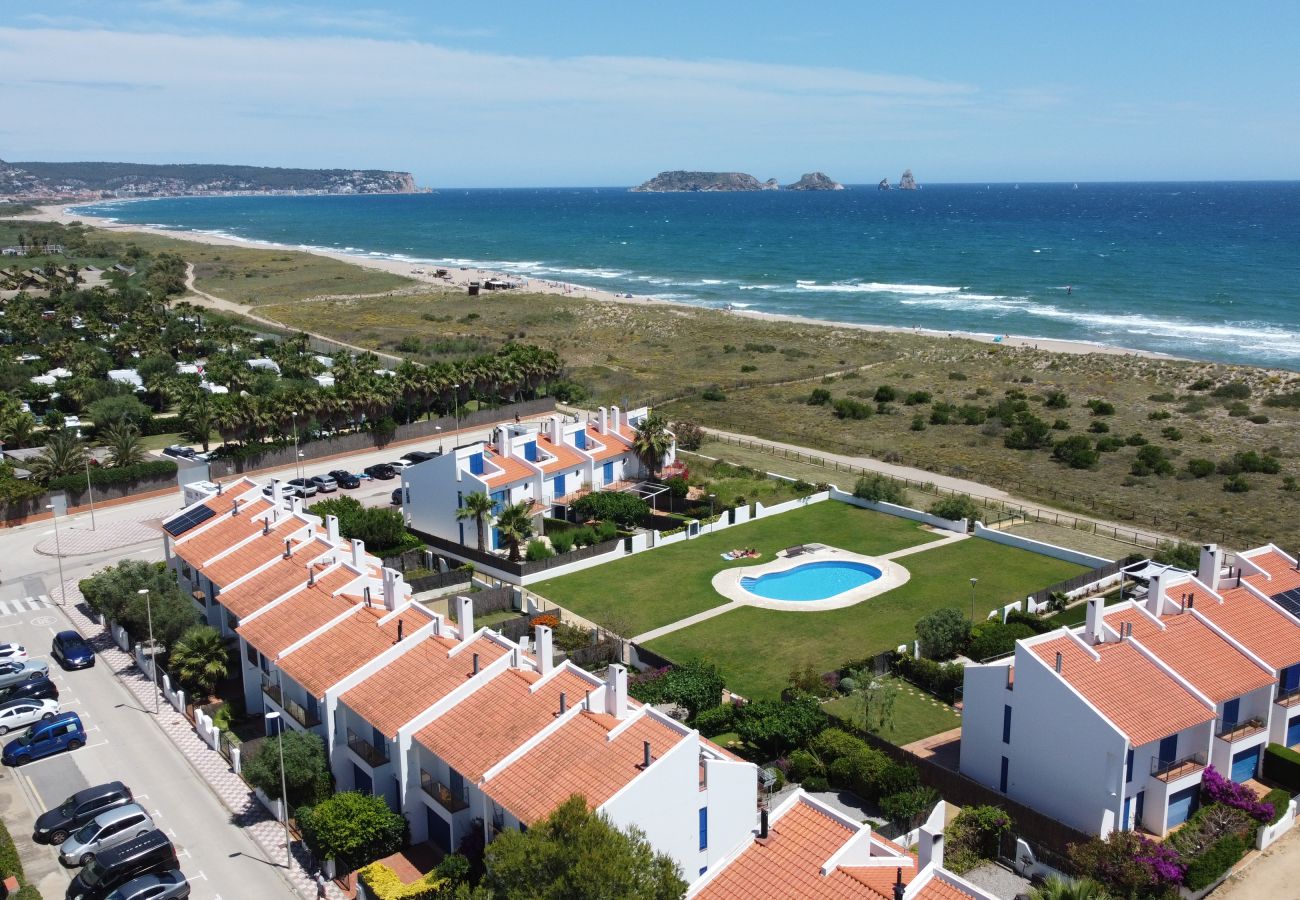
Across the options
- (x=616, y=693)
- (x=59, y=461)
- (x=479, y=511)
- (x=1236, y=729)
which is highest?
(x=616, y=693)

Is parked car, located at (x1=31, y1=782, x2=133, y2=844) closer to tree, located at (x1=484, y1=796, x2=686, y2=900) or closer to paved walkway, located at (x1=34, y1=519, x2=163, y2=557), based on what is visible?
tree, located at (x1=484, y1=796, x2=686, y2=900)

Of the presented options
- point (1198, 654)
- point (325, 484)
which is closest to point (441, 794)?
point (1198, 654)

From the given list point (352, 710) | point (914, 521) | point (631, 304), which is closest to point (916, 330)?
point (631, 304)

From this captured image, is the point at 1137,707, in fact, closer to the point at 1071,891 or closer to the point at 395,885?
the point at 1071,891

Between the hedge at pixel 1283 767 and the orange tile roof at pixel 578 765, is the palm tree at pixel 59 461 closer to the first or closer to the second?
the orange tile roof at pixel 578 765

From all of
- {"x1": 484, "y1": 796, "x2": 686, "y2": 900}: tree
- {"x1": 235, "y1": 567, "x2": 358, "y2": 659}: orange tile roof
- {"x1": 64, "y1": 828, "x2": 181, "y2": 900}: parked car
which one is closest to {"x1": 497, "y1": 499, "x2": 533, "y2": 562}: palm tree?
{"x1": 235, "y1": 567, "x2": 358, "y2": 659}: orange tile roof

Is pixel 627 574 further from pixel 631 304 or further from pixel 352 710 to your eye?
pixel 631 304
